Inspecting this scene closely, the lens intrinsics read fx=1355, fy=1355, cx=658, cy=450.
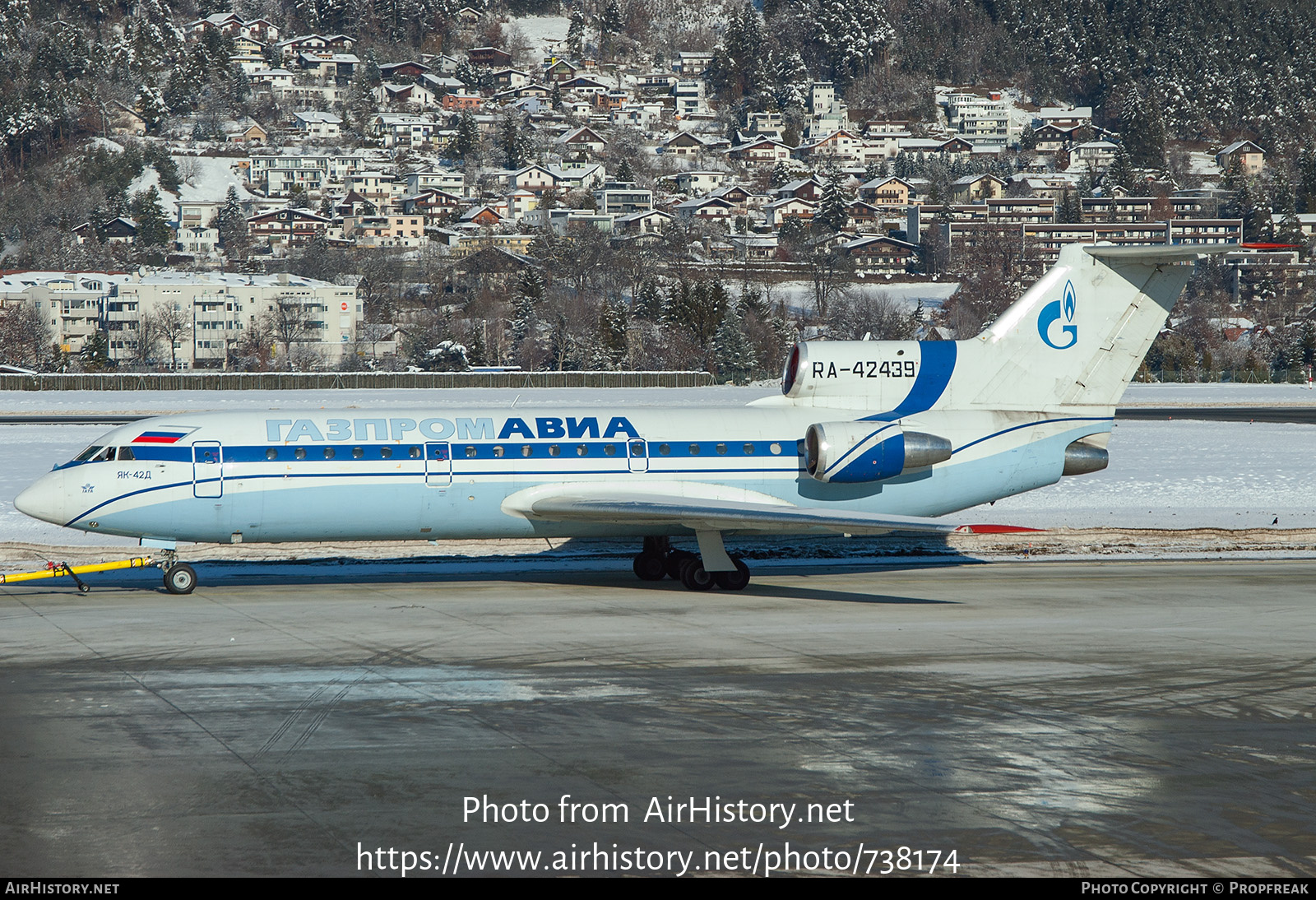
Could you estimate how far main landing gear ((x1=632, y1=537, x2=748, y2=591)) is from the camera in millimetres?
24797

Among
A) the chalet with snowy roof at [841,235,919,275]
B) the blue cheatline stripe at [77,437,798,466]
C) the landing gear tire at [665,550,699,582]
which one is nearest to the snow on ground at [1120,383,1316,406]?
the blue cheatline stripe at [77,437,798,466]

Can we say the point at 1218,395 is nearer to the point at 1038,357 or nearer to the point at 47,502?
the point at 1038,357

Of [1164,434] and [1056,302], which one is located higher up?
[1056,302]

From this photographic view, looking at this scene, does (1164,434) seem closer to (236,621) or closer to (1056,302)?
(1056,302)

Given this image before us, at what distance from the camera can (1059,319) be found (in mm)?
26953

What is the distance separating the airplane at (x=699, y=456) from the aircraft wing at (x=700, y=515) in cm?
5

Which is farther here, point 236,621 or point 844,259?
point 844,259

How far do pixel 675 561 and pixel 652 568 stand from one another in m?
0.58

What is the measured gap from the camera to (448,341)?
108312 millimetres

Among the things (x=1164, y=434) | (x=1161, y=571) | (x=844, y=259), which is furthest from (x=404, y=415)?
(x=844, y=259)

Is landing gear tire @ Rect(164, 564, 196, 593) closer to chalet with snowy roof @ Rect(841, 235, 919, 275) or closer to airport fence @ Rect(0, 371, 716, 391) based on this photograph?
airport fence @ Rect(0, 371, 716, 391)

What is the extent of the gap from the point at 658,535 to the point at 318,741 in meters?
12.3

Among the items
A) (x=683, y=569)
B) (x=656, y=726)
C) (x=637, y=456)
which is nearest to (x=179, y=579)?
(x=637, y=456)

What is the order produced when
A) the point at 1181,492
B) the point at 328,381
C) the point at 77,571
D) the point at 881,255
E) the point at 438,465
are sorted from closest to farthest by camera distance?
the point at 77,571 → the point at 438,465 → the point at 1181,492 → the point at 328,381 → the point at 881,255
